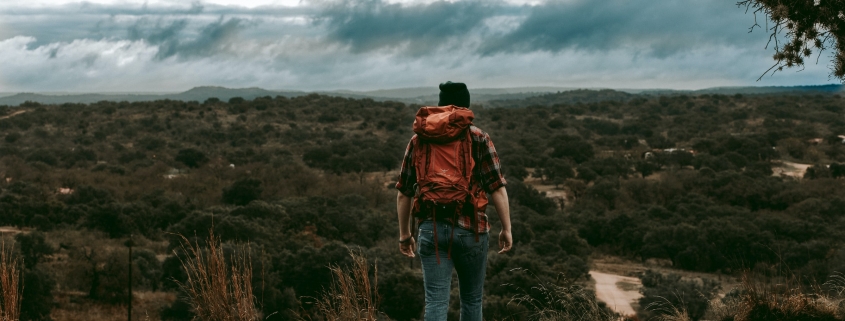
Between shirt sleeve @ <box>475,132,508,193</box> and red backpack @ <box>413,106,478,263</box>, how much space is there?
12cm

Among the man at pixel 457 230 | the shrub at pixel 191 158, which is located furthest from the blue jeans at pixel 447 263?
the shrub at pixel 191 158

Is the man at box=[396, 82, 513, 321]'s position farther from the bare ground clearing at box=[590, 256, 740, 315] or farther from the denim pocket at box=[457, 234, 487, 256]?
the bare ground clearing at box=[590, 256, 740, 315]

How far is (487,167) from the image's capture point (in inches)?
133

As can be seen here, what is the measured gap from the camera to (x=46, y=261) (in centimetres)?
1614

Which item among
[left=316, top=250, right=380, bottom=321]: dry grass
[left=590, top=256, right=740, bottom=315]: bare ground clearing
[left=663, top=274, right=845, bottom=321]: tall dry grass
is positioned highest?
[left=316, top=250, right=380, bottom=321]: dry grass

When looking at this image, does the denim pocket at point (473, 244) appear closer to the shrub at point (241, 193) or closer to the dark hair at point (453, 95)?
the dark hair at point (453, 95)

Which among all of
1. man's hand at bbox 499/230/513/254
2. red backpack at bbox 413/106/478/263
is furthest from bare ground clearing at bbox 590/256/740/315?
red backpack at bbox 413/106/478/263

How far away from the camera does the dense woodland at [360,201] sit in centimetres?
1441

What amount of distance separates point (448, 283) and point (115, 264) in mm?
13195

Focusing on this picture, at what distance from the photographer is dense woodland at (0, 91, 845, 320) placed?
47.3 ft

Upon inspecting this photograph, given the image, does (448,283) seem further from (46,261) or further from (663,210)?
(663,210)

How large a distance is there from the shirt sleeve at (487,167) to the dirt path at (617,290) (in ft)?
36.2

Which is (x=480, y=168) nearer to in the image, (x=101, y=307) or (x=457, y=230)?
(x=457, y=230)

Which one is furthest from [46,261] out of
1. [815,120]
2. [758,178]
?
[815,120]
